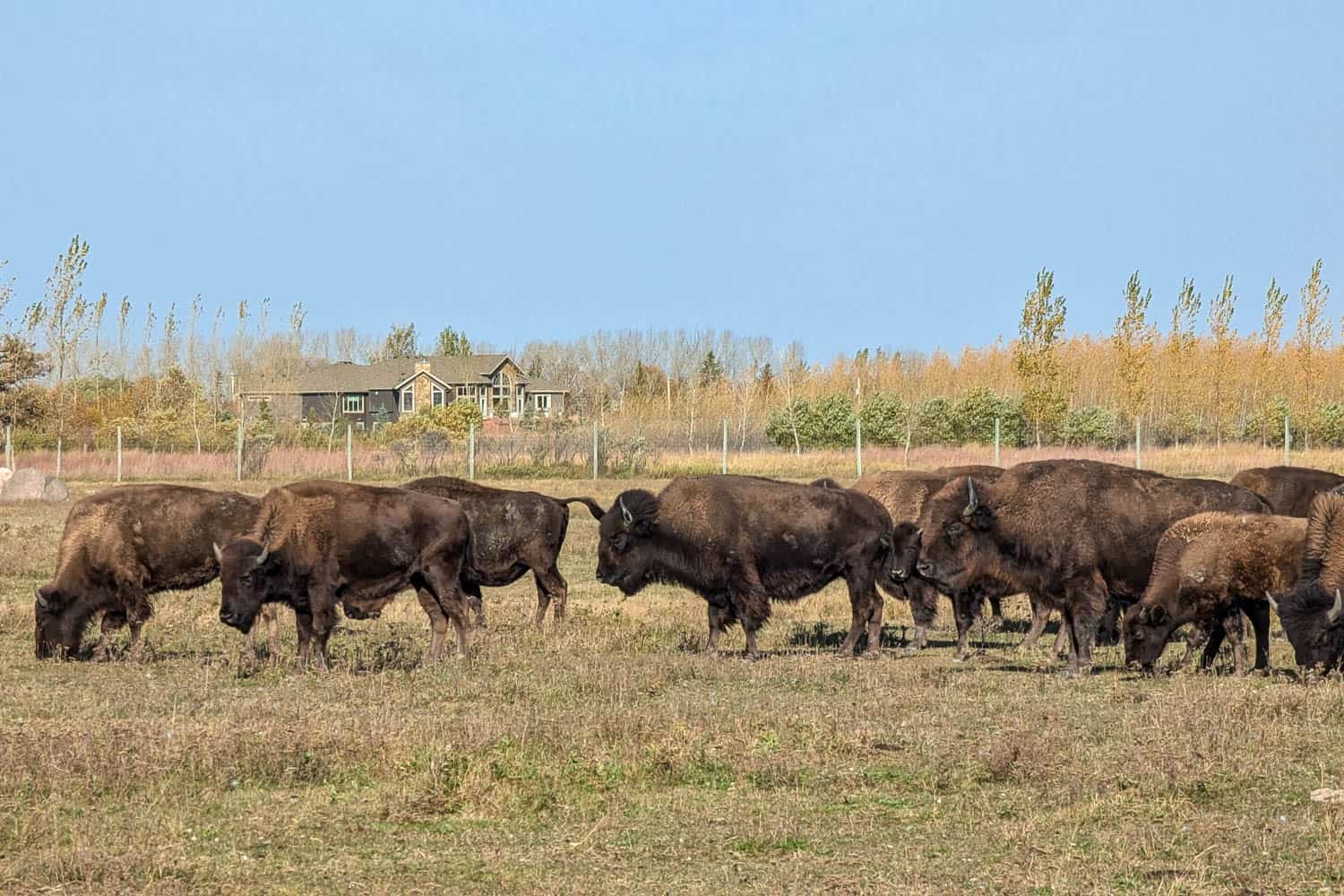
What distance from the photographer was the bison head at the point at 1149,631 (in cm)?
1438

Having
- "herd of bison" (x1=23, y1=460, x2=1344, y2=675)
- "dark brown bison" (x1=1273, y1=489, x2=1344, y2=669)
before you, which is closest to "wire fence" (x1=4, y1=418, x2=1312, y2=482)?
"herd of bison" (x1=23, y1=460, x2=1344, y2=675)

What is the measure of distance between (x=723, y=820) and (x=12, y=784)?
4.42 metres

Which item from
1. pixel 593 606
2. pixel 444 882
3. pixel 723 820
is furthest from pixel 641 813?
pixel 593 606

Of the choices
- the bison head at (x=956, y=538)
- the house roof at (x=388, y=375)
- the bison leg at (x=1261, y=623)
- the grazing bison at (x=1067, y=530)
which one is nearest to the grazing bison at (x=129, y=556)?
the bison head at (x=956, y=538)

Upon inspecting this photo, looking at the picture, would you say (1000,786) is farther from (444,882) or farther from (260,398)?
(260,398)

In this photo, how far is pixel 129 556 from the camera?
52.7 ft

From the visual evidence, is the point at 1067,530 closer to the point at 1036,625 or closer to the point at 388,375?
the point at 1036,625

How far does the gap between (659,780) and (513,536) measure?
961 cm

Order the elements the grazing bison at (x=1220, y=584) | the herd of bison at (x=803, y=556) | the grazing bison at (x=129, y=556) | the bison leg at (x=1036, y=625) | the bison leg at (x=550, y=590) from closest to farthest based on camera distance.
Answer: the grazing bison at (x=1220, y=584) < the herd of bison at (x=803, y=556) < the grazing bison at (x=129, y=556) < the bison leg at (x=1036, y=625) < the bison leg at (x=550, y=590)

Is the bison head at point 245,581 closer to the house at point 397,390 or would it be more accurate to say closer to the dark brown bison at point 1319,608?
the dark brown bison at point 1319,608

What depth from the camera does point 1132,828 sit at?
8.42 metres

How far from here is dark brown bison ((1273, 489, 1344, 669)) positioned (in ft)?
44.3

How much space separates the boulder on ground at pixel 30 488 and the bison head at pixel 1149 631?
32.9 meters

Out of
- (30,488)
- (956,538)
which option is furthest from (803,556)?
(30,488)
